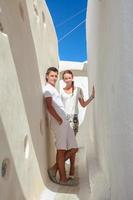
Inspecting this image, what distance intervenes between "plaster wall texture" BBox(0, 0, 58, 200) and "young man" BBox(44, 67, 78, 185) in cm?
12

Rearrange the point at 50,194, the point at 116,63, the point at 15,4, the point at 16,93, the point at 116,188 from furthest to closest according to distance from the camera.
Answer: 1. the point at 50,194
2. the point at 15,4
3. the point at 16,93
4. the point at 116,188
5. the point at 116,63

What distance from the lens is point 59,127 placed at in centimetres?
425

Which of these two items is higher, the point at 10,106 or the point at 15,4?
the point at 15,4

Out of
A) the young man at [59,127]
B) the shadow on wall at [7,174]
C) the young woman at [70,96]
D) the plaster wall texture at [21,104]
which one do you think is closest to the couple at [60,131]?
the young man at [59,127]

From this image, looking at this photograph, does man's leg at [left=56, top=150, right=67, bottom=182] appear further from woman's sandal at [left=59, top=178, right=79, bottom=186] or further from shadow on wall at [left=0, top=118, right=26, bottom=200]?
shadow on wall at [left=0, top=118, right=26, bottom=200]

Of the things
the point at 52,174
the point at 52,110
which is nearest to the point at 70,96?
the point at 52,110

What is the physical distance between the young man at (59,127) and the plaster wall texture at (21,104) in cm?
12

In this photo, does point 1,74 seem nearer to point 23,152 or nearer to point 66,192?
point 23,152

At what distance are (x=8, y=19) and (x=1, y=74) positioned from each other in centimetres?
71

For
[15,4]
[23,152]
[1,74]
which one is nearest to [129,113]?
[1,74]

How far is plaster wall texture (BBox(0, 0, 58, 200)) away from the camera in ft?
8.34

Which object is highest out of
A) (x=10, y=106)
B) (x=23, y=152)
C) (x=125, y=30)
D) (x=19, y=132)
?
(x=125, y=30)

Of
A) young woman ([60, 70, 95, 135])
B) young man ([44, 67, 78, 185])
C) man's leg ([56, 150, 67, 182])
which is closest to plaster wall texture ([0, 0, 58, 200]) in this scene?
young man ([44, 67, 78, 185])

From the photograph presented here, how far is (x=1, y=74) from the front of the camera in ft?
8.04
